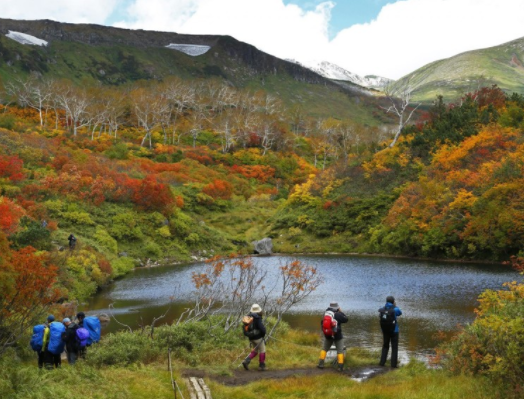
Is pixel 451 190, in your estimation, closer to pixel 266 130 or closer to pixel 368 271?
pixel 368 271

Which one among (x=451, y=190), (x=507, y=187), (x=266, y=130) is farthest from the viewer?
(x=266, y=130)

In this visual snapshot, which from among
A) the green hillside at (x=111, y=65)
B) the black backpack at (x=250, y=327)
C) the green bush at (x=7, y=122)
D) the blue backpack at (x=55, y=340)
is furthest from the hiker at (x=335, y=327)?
the green hillside at (x=111, y=65)

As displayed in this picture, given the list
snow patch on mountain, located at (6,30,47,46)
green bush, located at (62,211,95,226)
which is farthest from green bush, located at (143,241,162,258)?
snow patch on mountain, located at (6,30,47,46)

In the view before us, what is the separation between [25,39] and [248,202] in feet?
450

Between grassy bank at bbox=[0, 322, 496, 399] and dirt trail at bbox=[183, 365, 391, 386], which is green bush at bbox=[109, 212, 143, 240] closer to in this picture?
grassy bank at bbox=[0, 322, 496, 399]

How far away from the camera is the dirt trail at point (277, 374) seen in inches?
544

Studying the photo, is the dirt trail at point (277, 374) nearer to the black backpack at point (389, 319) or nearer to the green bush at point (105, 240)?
the black backpack at point (389, 319)

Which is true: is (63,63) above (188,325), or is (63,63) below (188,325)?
above

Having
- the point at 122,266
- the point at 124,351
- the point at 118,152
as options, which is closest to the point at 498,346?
the point at 124,351

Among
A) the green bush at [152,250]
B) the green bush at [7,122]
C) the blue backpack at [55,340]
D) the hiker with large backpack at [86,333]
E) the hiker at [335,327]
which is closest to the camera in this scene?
the blue backpack at [55,340]

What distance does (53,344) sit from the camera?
14.1 m

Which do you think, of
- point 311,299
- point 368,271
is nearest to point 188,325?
point 311,299

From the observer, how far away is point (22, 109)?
103938mm

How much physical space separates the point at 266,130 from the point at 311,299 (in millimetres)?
75615
